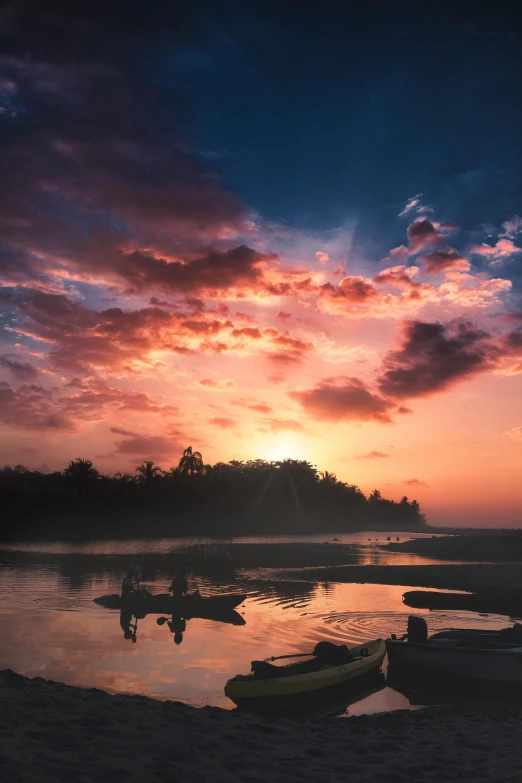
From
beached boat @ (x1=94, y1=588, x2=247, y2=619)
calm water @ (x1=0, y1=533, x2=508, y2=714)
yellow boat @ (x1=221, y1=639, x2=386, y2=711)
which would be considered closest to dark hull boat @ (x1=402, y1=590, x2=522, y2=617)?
calm water @ (x1=0, y1=533, x2=508, y2=714)

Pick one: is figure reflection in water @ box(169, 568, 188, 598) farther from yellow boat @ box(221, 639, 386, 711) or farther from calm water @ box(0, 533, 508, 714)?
yellow boat @ box(221, 639, 386, 711)

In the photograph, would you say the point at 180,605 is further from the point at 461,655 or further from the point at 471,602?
the point at 471,602

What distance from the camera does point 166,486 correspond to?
5561 inches

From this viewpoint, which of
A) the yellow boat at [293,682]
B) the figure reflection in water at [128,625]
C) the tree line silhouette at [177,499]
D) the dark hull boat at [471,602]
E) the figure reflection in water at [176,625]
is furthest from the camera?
the tree line silhouette at [177,499]

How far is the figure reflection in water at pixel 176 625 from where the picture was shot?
25.3 m

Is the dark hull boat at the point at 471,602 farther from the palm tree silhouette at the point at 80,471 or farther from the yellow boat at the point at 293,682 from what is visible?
the palm tree silhouette at the point at 80,471

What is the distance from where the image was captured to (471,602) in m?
33.7

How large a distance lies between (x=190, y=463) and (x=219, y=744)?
14177 cm

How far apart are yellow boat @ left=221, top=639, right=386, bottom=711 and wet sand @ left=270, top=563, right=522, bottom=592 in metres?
27.3

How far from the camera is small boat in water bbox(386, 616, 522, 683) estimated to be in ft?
59.6

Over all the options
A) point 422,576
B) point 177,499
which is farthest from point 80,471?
Result: point 422,576

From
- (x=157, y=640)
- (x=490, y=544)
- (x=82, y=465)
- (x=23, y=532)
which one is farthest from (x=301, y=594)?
(x=82, y=465)

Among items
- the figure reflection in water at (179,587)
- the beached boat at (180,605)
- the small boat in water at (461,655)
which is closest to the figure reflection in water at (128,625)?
the beached boat at (180,605)

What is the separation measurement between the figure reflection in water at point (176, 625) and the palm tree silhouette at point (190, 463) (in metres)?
122
